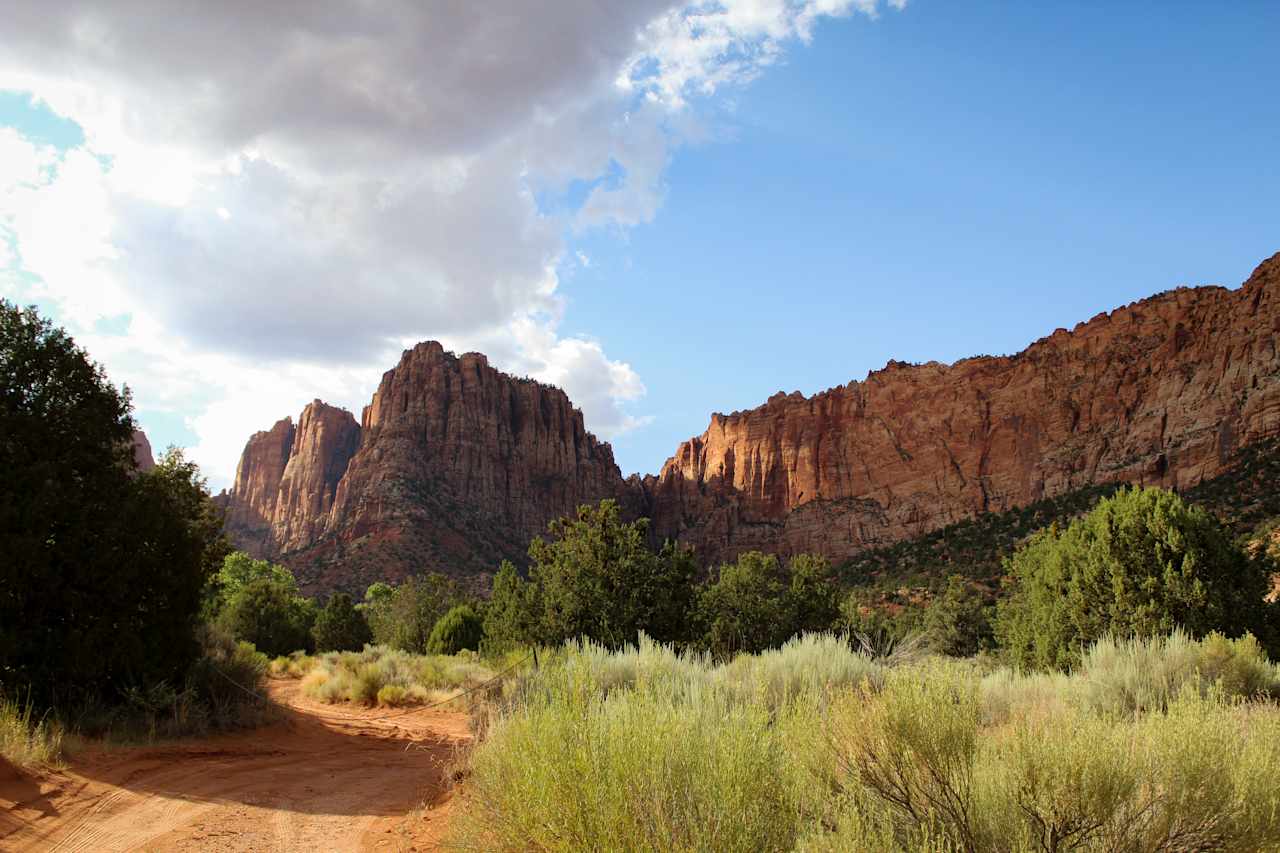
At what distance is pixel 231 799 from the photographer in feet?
25.6

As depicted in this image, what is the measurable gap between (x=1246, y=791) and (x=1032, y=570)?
21.3 m

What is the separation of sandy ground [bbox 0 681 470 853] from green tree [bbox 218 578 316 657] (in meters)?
25.9

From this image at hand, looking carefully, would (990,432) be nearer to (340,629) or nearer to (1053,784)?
(340,629)

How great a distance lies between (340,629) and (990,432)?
8436 cm

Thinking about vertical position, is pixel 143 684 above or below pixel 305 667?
above

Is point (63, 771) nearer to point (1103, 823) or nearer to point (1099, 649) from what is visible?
point (1103, 823)

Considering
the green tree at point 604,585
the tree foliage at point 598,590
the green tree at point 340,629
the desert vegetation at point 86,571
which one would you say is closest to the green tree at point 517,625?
the tree foliage at point 598,590

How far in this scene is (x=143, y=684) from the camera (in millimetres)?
10977

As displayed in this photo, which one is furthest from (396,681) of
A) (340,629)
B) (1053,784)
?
(340,629)

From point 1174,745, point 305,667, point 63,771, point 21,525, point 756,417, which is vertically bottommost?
point 305,667

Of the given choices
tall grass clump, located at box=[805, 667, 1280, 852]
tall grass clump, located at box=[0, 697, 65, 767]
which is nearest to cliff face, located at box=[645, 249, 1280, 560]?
tall grass clump, located at box=[805, 667, 1280, 852]

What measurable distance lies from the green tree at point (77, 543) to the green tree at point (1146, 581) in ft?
54.7

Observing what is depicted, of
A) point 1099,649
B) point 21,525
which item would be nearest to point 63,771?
point 21,525

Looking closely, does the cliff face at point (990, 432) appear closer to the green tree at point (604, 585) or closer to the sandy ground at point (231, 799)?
the green tree at point (604, 585)
